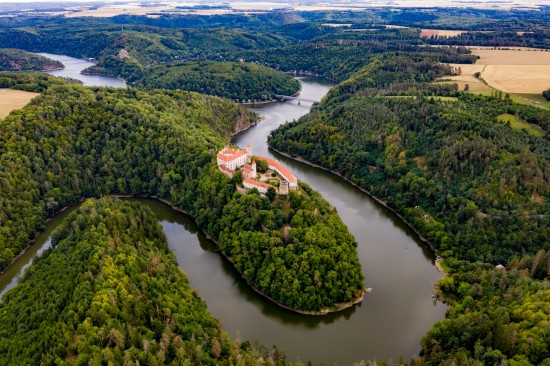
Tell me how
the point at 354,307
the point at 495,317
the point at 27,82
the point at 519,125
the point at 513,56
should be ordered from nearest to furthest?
the point at 495,317 → the point at 354,307 → the point at 519,125 → the point at 27,82 → the point at 513,56

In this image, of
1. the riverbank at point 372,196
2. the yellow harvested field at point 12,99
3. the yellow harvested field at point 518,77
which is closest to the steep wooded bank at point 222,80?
the riverbank at point 372,196

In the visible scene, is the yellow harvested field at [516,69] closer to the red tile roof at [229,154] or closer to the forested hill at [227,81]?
the forested hill at [227,81]

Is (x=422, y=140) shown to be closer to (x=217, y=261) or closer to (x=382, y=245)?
(x=382, y=245)

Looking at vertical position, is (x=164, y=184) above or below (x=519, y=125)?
below

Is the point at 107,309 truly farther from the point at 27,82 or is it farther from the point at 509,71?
the point at 509,71

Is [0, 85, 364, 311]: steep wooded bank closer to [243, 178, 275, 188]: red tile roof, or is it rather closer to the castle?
the castle

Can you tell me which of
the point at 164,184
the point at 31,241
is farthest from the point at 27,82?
the point at 31,241
